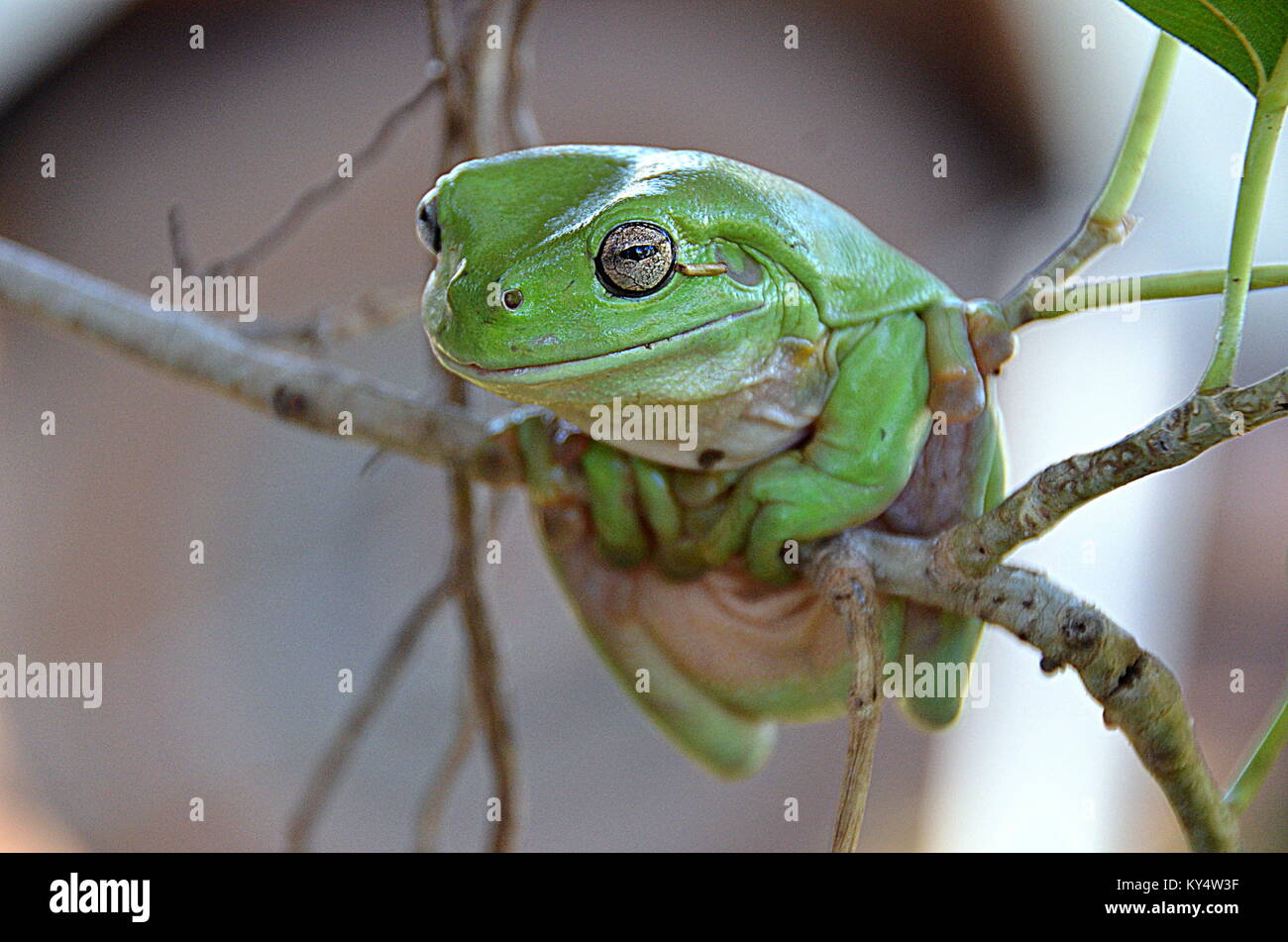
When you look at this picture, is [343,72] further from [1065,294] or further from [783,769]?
[1065,294]

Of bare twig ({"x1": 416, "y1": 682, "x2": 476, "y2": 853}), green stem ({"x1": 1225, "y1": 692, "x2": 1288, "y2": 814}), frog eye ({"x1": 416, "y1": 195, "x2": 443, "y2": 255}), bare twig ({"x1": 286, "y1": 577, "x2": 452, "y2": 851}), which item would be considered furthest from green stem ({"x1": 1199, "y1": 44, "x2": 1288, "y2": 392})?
bare twig ({"x1": 416, "y1": 682, "x2": 476, "y2": 853})

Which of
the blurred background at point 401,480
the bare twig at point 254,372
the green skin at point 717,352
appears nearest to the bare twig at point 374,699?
the bare twig at point 254,372

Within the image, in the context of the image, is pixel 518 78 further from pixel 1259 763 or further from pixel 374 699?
pixel 1259 763

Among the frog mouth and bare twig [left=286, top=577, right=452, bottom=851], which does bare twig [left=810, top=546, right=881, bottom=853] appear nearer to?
the frog mouth

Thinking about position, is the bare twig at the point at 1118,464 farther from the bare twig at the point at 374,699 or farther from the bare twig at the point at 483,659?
the bare twig at the point at 374,699

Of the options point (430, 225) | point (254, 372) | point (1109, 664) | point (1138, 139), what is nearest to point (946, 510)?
point (1109, 664)

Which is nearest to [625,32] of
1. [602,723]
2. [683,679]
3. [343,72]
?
[343,72]
